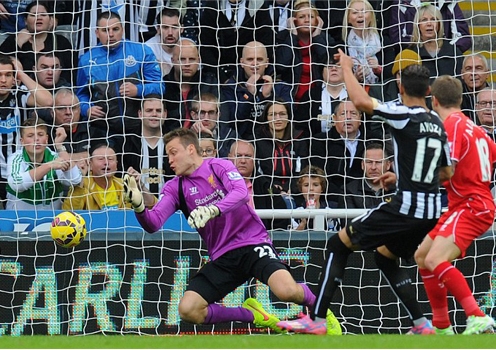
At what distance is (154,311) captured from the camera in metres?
10.3

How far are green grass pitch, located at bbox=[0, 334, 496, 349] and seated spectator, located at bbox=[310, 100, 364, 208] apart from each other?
371 cm

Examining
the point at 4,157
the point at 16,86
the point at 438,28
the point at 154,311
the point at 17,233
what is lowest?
the point at 154,311

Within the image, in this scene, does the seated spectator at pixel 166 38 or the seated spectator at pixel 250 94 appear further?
the seated spectator at pixel 166 38

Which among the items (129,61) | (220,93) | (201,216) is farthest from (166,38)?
(201,216)

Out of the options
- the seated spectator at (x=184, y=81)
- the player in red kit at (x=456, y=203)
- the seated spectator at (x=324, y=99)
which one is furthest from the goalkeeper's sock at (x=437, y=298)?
the seated spectator at (x=184, y=81)

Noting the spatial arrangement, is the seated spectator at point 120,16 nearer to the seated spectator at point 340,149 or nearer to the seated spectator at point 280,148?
the seated spectator at point 280,148

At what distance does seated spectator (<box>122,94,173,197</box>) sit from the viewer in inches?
434

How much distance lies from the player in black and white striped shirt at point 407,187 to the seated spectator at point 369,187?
2.88 metres

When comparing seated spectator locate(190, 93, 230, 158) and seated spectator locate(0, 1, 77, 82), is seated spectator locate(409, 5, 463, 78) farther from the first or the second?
seated spectator locate(0, 1, 77, 82)

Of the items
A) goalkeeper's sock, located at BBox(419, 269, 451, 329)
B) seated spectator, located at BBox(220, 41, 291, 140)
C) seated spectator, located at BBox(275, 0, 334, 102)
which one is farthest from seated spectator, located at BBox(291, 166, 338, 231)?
goalkeeper's sock, located at BBox(419, 269, 451, 329)

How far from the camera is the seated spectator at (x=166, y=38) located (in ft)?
38.7

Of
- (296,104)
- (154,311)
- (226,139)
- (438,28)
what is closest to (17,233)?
(154,311)

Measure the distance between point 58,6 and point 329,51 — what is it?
10.4 feet

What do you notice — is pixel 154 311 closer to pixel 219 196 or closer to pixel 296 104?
pixel 219 196
